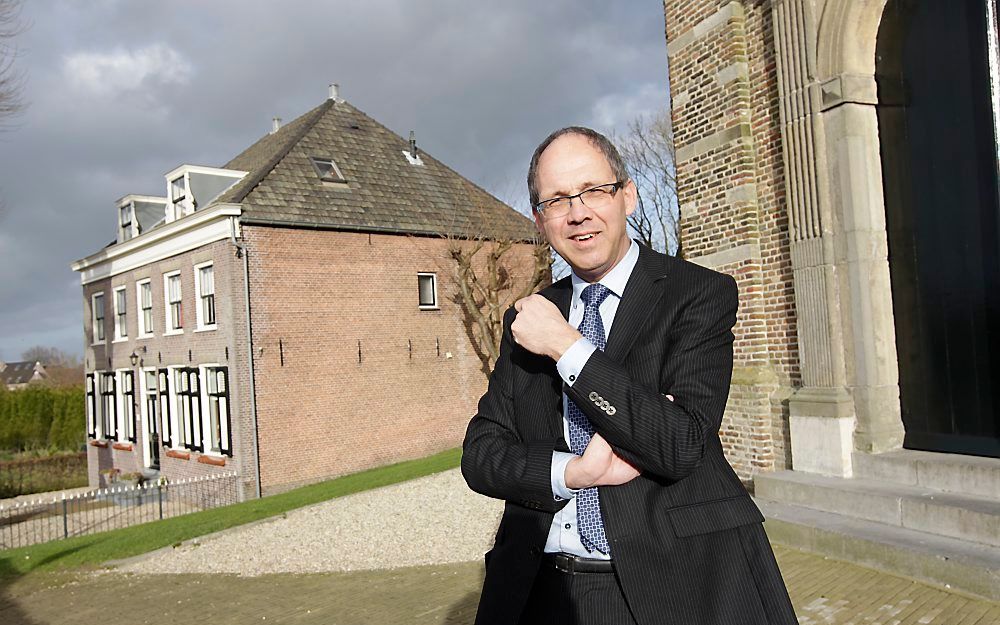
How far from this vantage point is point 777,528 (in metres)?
6.23

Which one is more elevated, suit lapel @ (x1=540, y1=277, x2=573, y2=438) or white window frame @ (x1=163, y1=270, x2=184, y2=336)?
white window frame @ (x1=163, y1=270, x2=184, y2=336)

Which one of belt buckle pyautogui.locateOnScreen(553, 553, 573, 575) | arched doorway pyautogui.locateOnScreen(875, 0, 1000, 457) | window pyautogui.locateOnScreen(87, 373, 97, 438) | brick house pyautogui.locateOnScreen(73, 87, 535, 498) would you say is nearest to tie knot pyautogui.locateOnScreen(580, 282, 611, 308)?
belt buckle pyautogui.locateOnScreen(553, 553, 573, 575)

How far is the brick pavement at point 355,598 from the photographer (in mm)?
4641

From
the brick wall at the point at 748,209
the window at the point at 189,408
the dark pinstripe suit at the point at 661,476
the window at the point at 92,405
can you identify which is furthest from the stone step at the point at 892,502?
the window at the point at 92,405

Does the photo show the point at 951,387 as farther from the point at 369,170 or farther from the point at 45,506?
the point at 45,506

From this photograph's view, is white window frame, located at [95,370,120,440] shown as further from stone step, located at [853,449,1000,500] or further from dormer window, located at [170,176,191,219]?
stone step, located at [853,449,1000,500]

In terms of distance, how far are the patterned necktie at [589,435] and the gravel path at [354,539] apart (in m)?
7.00

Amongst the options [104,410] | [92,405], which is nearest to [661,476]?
[104,410]

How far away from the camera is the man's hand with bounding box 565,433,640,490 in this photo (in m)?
1.59

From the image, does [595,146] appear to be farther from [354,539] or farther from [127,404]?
[127,404]

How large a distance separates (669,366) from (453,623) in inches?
185

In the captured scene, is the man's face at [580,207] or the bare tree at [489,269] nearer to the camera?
the man's face at [580,207]

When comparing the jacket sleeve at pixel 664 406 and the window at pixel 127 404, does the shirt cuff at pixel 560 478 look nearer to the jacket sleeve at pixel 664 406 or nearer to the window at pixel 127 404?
the jacket sleeve at pixel 664 406

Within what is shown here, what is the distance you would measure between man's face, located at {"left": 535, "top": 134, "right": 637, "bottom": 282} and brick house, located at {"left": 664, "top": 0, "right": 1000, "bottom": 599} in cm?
468
